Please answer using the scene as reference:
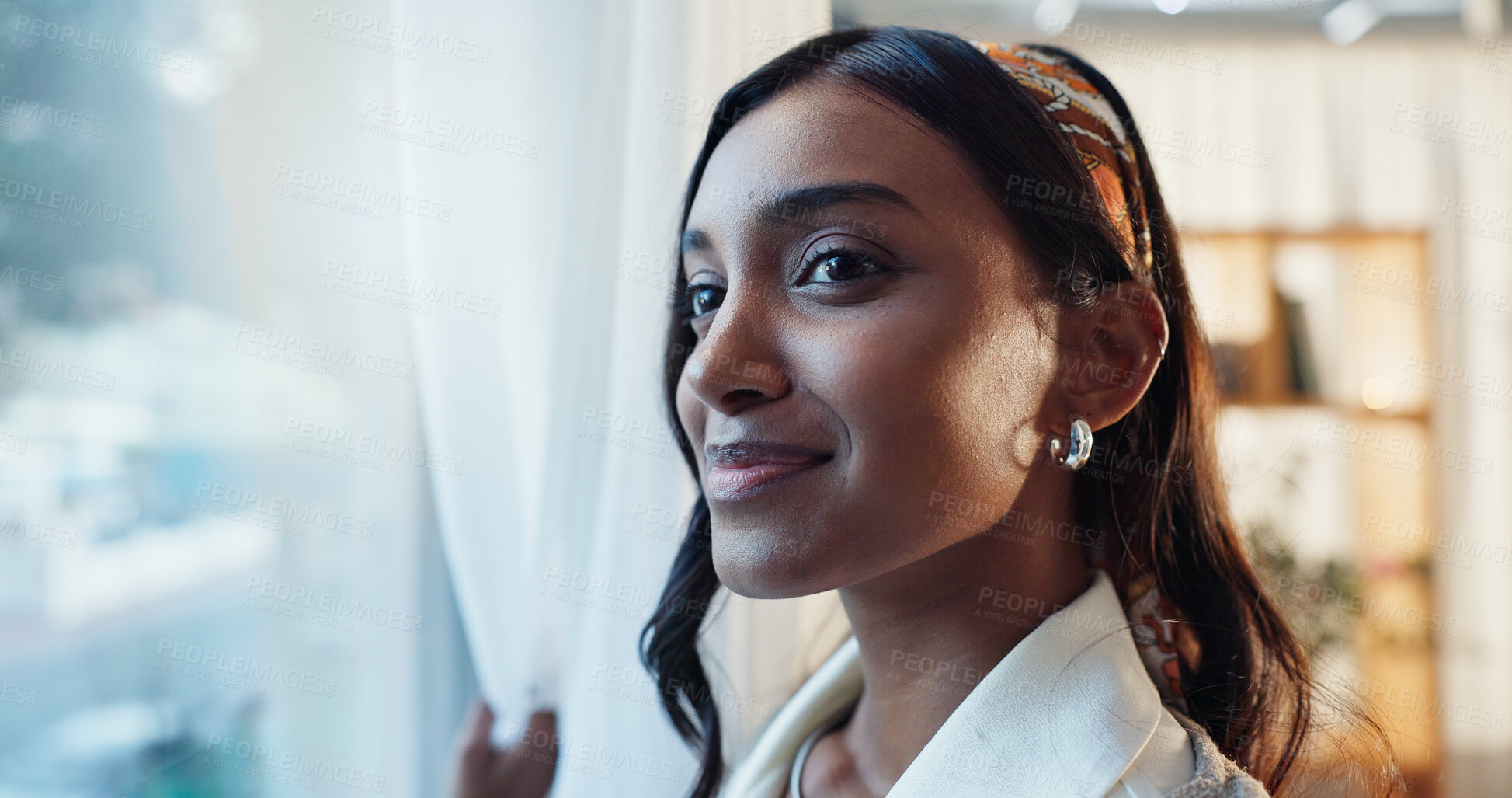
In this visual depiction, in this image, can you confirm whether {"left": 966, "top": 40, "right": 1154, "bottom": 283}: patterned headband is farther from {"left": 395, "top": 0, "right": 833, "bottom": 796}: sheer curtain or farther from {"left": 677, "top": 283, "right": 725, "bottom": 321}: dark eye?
{"left": 395, "top": 0, "right": 833, "bottom": 796}: sheer curtain

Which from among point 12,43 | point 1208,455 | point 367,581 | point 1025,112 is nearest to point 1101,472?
point 1208,455

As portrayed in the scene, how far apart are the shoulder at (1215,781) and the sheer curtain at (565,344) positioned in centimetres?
74

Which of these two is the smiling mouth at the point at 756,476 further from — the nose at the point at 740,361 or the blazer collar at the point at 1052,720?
the blazer collar at the point at 1052,720

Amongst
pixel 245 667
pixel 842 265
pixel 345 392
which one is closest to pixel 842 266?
pixel 842 265

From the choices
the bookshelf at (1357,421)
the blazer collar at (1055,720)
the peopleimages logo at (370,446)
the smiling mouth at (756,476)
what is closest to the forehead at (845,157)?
the smiling mouth at (756,476)

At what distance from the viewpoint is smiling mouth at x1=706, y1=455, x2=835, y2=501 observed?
30.1 inches

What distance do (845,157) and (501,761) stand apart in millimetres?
945

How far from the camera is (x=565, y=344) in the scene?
4.17 feet

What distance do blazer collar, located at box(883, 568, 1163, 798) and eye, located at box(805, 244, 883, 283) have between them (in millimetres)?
360

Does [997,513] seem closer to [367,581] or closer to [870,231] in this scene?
[870,231]

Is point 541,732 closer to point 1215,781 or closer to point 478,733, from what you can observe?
point 478,733

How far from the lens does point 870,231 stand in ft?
2.52

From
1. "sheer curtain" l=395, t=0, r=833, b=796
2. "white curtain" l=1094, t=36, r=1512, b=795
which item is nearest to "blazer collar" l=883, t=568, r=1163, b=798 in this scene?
"sheer curtain" l=395, t=0, r=833, b=796

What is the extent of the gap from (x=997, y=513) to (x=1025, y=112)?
35 cm
